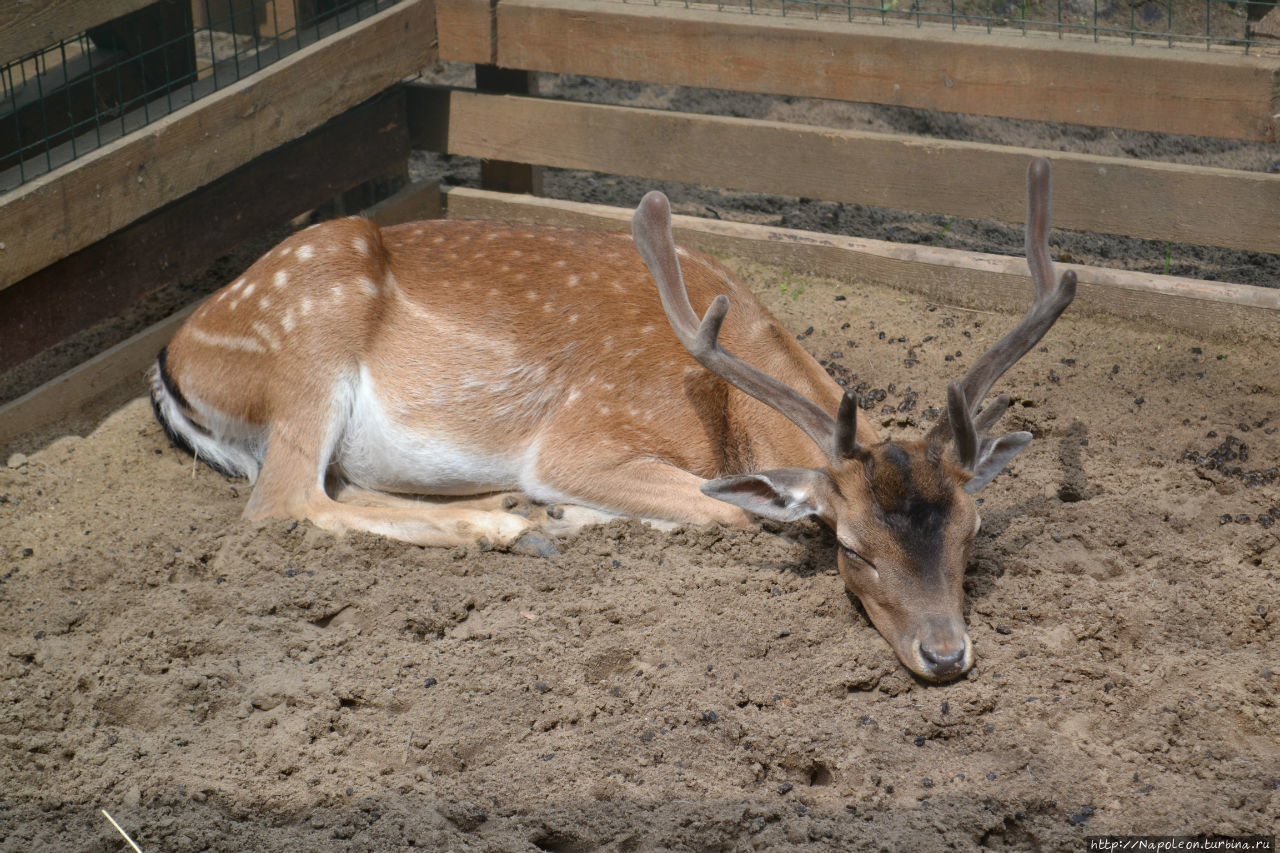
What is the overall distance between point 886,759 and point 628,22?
13.1 ft

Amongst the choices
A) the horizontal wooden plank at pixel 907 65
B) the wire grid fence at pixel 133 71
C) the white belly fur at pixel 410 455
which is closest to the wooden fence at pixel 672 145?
the horizontal wooden plank at pixel 907 65

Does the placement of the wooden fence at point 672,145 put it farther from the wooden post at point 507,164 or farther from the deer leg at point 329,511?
the deer leg at point 329,511

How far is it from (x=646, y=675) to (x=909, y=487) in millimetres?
924

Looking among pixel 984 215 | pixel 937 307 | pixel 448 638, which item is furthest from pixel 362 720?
pixel 984 215

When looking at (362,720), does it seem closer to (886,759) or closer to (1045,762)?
(886,759)

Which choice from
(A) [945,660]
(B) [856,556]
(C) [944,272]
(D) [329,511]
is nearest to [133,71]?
(D) [329,511]

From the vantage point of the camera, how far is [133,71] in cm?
600

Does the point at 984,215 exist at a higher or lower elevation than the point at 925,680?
higher

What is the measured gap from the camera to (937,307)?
573 cm

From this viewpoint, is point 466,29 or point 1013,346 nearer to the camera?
point 1013,346

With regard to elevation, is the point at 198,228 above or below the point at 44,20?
below

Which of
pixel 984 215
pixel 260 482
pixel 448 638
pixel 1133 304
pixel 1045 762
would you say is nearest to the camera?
pixel 1045 762

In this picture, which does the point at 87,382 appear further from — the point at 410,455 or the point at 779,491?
the point at 779,491

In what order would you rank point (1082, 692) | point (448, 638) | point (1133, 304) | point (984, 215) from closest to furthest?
point (1082, 692), point (448, 638), point (1133, 304), point (984, 215)
